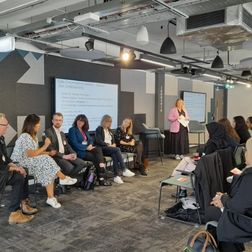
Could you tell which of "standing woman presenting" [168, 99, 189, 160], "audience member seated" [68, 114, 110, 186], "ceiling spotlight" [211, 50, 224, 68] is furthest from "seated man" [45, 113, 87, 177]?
"standing woman presenting" [168, 99, 189, 160]

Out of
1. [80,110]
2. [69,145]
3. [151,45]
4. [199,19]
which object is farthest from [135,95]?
[199,19]

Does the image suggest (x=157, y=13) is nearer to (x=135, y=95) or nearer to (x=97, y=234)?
A: (x=97, y=234)

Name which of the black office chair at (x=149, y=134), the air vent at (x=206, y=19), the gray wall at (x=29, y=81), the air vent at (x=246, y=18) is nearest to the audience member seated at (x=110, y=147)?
the gray wall at (x=29, y=81)

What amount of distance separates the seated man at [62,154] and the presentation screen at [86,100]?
81 centimetres

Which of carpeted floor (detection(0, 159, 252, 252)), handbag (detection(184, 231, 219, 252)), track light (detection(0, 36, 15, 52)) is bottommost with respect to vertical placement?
carpeted floor (detection(0, 159, 252, 252))

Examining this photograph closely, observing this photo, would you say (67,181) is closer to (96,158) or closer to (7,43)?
(96,158)

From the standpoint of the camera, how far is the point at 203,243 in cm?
209

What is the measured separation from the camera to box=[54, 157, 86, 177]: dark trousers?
461 centimetres

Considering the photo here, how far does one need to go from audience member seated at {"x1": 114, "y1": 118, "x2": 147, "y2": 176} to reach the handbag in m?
3.92

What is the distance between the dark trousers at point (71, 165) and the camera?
4609 millimetres

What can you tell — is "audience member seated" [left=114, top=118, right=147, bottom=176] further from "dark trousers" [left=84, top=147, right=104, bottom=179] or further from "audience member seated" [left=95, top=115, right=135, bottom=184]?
"dark trousers" [left=84, top=147, right=104, bottom=179]

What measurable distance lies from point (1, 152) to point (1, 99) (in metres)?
1.59

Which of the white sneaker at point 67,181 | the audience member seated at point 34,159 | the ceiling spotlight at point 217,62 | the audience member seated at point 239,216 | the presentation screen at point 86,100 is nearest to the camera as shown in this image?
the audience member seated at point 239,216

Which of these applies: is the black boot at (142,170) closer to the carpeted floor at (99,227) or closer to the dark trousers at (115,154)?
the dark trousers at (115,154)
